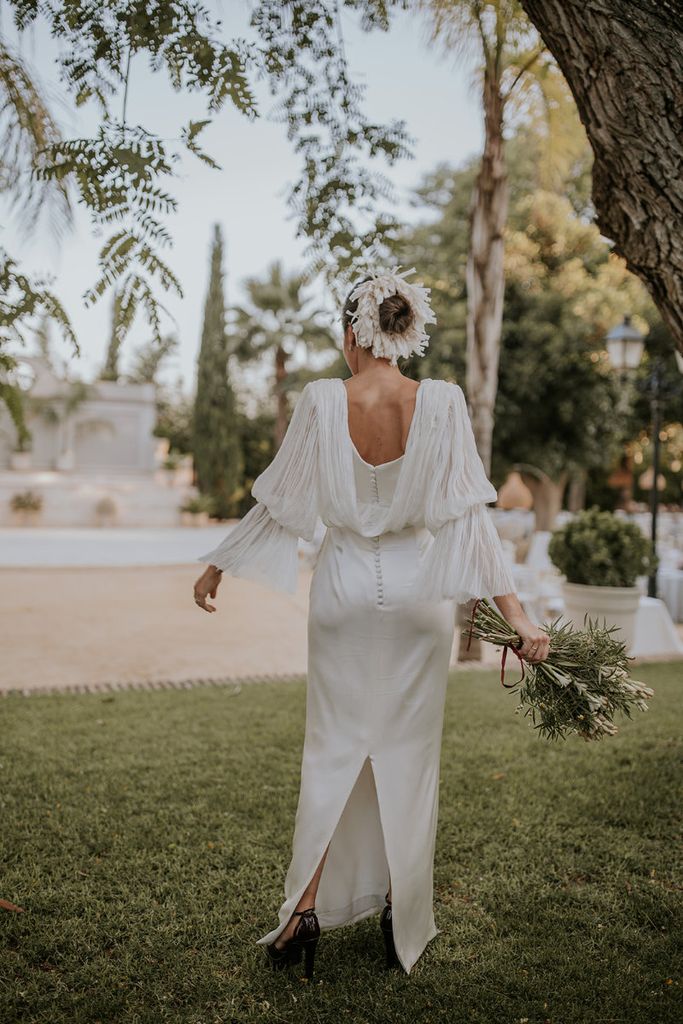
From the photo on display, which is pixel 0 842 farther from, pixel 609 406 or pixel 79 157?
pixel 609 406

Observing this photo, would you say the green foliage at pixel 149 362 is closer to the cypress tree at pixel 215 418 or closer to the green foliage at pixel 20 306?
the cypress tree at pixel 215 418

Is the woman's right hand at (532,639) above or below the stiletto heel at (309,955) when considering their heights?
above

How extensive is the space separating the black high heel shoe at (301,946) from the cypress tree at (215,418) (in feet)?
82.0

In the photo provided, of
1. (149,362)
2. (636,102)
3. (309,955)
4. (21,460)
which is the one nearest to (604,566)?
(636,102)

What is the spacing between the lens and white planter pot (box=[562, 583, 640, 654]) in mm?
7941

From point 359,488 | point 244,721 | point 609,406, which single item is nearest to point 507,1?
point 359,488

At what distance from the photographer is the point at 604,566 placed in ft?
26.1

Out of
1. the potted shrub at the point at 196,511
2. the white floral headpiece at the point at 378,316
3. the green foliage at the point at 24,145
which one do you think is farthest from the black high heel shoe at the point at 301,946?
the potted shrub at the point at 196,511

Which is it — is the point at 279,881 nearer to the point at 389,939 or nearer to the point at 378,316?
the point at 389,939

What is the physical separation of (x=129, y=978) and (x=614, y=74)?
3.29m

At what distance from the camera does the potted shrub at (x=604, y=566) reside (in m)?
7.88

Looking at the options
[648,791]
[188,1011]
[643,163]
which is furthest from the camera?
[648,791]

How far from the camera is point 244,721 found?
18.4 ft

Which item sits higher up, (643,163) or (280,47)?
(280,47)
